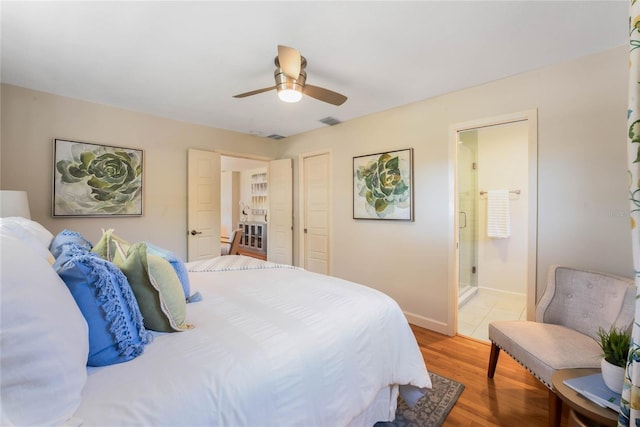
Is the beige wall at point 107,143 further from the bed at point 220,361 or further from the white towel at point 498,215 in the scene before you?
the white towel at point 498,215

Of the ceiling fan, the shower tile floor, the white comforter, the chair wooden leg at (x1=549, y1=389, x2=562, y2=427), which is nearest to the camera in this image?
the white comforter

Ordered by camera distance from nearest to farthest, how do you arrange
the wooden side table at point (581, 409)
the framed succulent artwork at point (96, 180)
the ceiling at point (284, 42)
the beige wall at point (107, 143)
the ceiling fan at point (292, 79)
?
the wooden side table at point (581, 409), the ceiling at point (284, 42), the ceiling fan at point (292, 79), the beige wall at point (107, 143), the framed succulent artwork at point (96, 180)

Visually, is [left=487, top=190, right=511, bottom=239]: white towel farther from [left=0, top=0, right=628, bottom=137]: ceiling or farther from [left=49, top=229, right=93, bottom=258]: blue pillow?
[left=49, top=229, right=93, bottom=258]: blue pillow

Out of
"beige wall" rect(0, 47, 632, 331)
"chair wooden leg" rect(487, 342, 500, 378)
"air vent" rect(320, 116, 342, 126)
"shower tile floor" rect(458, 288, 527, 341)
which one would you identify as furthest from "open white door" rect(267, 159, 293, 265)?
"chair wooden leg" rect(487, 342, 500, 378)

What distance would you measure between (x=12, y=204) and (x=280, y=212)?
2925mm

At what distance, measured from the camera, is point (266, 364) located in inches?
37.8

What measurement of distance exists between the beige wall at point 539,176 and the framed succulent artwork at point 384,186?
0.31 feet

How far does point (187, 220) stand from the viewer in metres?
3.55

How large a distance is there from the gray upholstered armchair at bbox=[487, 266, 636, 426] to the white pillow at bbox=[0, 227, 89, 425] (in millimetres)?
2085

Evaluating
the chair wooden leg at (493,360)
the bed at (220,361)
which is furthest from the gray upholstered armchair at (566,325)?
the bed at (220,361)

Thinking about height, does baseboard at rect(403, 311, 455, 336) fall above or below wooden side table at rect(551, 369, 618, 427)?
below

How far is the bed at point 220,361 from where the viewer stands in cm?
65

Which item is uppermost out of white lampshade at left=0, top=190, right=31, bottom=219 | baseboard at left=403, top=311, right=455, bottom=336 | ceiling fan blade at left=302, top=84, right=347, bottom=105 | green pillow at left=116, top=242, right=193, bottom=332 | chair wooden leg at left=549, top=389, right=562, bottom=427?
ceiling fan blade at left=302, top=84, right=347, bottom=105

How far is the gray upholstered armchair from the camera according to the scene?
1510 millimetres
